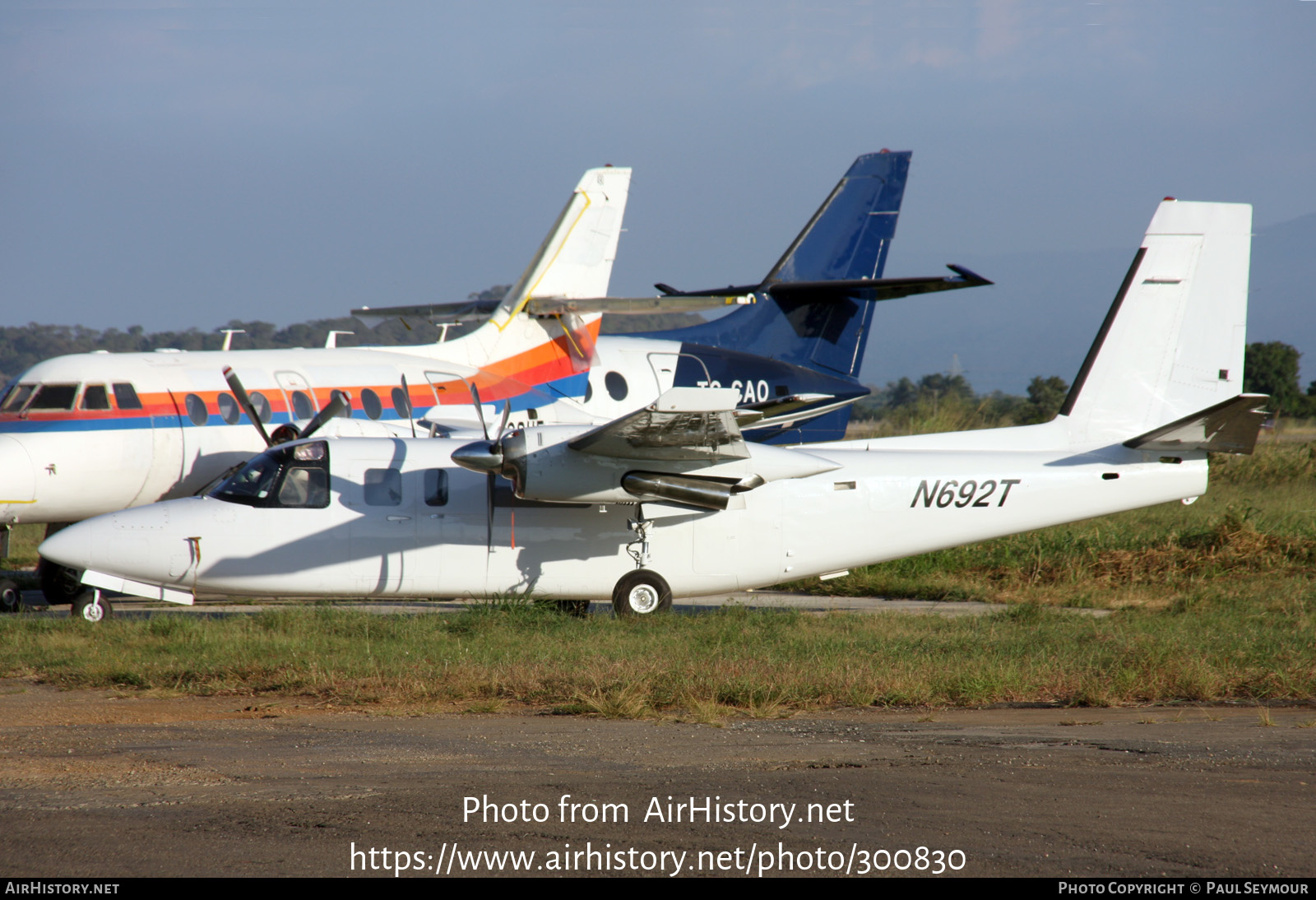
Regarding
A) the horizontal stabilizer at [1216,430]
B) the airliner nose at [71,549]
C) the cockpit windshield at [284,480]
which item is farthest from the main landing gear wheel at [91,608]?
the horizontal stabilizer at [1216,430]

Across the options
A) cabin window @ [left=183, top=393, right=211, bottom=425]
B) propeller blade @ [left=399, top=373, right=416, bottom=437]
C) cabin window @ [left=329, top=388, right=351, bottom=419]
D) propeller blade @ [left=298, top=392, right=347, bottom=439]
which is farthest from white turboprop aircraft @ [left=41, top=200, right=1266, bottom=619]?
propeller blade @ [left=399, top=373, right=416, bottom=437]

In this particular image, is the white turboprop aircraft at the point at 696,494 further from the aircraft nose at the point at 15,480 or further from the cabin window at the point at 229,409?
the cabin window at the point at 229,409

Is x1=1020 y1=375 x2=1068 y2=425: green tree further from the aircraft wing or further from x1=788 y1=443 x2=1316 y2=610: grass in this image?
the aircraft wing

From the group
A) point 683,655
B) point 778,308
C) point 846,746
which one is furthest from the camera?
point 778,308

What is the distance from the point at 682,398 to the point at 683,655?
91.6 inches

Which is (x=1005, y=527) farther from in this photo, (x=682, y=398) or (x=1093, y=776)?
(x=1093, y=776)

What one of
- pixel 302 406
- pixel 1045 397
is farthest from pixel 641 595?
pixel 1045 397

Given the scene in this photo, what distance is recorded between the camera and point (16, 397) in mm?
13422

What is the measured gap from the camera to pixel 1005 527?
42.8 feet

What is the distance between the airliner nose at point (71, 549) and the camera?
1159cm

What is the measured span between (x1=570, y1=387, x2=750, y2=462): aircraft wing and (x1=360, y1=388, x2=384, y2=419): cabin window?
16.7ft

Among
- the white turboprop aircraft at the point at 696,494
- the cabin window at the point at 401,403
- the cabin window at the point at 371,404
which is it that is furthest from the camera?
the cabin window at the point at 401,403

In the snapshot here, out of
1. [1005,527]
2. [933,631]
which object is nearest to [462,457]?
[933,631]

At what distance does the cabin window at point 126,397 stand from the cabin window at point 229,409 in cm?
99
